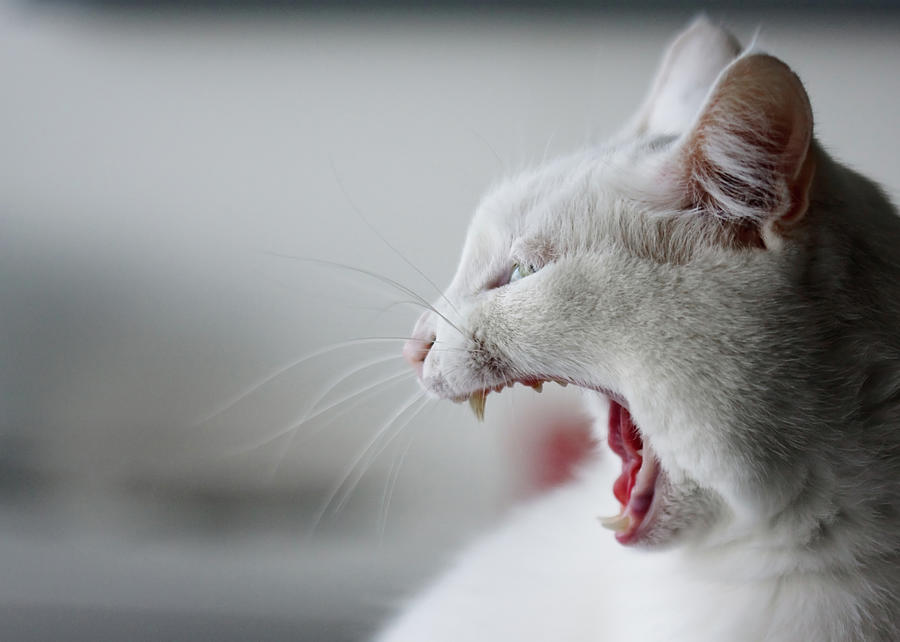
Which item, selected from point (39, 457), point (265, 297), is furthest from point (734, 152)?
point (39, 457)

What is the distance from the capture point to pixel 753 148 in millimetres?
490

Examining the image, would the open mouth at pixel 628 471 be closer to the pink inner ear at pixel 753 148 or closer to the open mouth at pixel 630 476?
the open mouth at pixel 630 476

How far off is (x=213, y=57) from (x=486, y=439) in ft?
1.83

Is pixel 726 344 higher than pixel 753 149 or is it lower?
lower

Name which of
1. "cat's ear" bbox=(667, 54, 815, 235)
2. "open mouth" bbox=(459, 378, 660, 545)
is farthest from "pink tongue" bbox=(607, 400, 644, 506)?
"cat's ear" bbox=(667, 54, 815, 235)

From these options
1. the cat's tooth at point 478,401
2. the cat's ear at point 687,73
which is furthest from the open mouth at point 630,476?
the cat's ear at point 687,73

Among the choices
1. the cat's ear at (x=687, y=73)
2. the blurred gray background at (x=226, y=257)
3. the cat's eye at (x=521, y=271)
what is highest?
the cat's ear at (x=687, y=73)

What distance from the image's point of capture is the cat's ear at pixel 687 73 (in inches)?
28.2

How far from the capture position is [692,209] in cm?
54

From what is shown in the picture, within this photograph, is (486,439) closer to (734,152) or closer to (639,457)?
(639,457)

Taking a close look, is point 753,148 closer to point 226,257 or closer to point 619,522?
point 619,522

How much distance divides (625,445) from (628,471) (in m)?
0.02

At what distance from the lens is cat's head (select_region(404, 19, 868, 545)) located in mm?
500

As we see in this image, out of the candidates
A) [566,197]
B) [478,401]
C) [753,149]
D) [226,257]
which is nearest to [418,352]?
[478,401]
